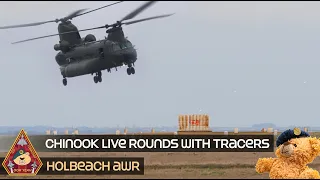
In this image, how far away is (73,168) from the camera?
19797mm

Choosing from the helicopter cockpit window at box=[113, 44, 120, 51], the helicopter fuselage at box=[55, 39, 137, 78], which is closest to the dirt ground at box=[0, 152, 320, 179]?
the helicopter fuselage at box=[55, 39, 137, 78]

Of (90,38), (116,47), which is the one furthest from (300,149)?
(90,38)

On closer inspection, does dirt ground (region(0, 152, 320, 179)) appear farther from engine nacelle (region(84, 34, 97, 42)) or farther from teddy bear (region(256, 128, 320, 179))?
engine nacelle (region(84, 34, 97, 42))

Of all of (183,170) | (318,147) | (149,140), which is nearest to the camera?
(318,147)

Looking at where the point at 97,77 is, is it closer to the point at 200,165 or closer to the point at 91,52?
the point at 91,52

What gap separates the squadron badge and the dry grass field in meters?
2.94

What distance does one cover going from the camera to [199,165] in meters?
23.7

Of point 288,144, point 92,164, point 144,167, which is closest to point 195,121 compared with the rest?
point 144,167

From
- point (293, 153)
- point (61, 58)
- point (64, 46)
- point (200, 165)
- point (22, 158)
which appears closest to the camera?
point (293, 153)

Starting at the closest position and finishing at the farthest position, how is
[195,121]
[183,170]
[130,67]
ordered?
[183,170] → [130,67] → [195,121]

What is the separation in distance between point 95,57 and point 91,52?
0.66 m

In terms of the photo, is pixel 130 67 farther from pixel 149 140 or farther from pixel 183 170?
pixel 183 170

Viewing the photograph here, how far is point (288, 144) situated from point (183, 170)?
9182 millimetres

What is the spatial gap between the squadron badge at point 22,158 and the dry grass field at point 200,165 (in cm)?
294
